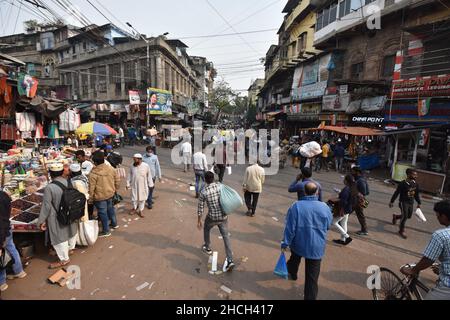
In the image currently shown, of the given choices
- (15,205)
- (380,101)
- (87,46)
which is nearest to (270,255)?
(15,205)

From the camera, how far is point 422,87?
12125mm

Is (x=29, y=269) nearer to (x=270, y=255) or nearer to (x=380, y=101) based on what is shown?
(x=270, y=255)

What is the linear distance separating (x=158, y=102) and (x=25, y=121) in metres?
16.0

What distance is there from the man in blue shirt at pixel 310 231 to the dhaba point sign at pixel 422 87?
12504 millimetres

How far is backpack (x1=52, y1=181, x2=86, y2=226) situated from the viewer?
405 cm

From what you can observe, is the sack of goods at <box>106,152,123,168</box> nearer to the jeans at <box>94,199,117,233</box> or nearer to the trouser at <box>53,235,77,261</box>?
the jeans at <box>94,199,117,233</box>

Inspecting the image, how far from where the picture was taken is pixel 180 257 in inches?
183

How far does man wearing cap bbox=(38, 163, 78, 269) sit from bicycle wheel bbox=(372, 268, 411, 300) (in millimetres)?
5081

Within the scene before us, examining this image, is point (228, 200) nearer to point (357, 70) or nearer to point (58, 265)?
point (58, 265)

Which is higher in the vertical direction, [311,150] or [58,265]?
[311,150]

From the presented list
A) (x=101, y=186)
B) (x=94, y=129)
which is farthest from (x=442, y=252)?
(x=94, y=129)

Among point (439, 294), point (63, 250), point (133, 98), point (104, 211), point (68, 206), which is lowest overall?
point (63, 250)

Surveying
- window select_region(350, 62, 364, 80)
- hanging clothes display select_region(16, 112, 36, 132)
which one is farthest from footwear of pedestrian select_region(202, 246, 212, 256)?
window select_region(350, 62, 364, 80)
